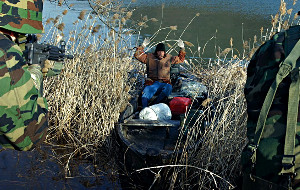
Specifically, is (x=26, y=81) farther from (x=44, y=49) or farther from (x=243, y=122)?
(x=243, y=122)

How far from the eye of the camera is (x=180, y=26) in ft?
67.9

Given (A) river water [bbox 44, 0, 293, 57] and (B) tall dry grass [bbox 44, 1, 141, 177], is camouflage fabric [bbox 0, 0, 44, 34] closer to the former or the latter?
(B) tall dry grass [bbox 44, 1, 141, 177]

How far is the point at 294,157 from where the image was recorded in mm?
1797

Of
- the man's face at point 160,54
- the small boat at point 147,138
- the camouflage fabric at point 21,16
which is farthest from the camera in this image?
the man's face at point 160,54

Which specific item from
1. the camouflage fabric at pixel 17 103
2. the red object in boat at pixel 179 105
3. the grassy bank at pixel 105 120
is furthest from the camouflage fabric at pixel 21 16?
the red object in boat at pixel 179 105

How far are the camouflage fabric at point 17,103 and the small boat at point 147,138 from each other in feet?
6.73

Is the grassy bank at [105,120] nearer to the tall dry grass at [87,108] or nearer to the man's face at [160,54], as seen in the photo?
the tall dry grass at [87,108]

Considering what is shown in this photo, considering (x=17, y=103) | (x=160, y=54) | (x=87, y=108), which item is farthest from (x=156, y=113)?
(x=17, y=103)

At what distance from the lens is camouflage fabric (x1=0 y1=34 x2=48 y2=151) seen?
7.02 feet

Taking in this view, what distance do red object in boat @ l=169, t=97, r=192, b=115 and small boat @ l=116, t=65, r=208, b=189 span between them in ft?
0.26

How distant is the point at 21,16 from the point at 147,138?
359 cm

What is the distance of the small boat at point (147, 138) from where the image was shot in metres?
4.41

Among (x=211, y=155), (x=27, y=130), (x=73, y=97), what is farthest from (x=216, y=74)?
(x=27, y=130)

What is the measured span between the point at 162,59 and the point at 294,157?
18.4 ft
